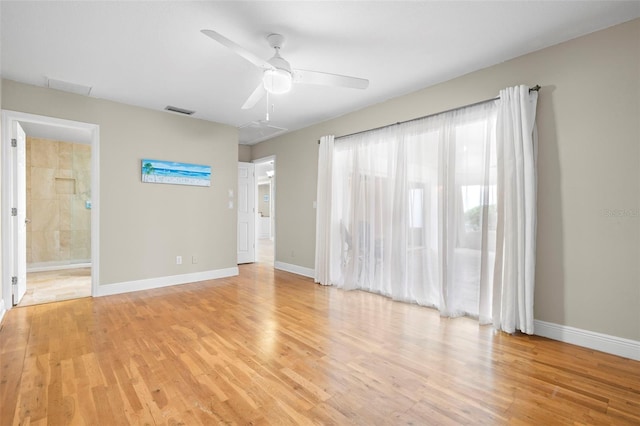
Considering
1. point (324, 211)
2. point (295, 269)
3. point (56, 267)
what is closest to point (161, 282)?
point (295, 269)

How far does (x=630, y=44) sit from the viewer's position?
247 centimetres

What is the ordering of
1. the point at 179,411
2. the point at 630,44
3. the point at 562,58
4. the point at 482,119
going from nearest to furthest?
1. the point at 179,411
2. the point at 630,44
3. the point at 562,58
4. the point at 482,119

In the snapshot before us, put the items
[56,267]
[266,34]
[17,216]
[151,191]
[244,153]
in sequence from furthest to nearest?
[244,153] < [56,267] < [151,191] < [17,216] < [266,34]

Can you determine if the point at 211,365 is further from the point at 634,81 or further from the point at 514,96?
the point at 634,81

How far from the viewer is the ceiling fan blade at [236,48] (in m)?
2.03

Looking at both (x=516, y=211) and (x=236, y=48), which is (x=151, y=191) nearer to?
(x=236, y=48)

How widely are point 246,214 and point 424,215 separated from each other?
174 inches

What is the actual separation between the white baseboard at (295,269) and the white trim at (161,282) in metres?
0.97

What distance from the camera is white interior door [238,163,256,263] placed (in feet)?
22.6

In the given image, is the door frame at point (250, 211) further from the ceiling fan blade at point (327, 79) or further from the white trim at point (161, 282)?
the ceiling fan blade at point (327, 79)

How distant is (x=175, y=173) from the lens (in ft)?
16.1

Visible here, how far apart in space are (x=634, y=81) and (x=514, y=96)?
836mm

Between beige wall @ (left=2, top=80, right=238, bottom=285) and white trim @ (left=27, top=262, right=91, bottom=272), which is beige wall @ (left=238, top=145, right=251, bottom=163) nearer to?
Result: beige wall @ (left=2, top=80, right=238, bottom=285)

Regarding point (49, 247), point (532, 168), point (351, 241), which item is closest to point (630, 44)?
point (532, 168)
